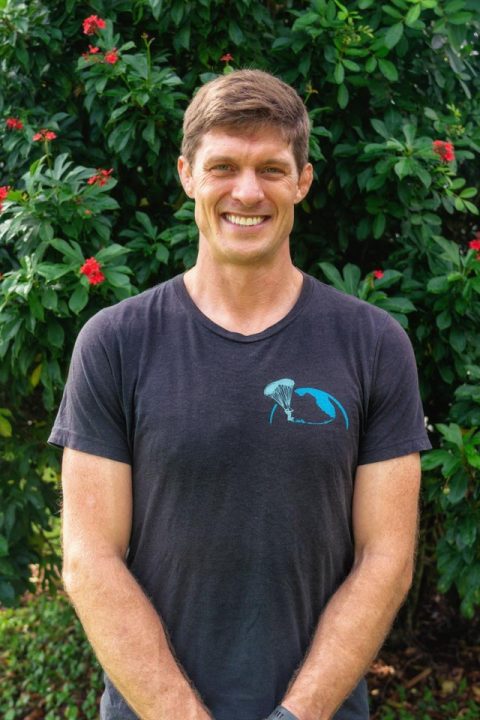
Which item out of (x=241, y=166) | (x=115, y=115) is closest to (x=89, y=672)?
(x=115, y=115)

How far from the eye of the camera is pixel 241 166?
2.17 m

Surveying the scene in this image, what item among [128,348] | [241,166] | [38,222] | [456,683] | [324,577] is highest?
[241,166]

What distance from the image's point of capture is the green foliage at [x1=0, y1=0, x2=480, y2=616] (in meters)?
3.13

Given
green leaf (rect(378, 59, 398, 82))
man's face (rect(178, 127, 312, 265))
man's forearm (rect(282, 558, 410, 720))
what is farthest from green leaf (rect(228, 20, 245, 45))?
man's forearm (rect(282, 558, 410, 720))

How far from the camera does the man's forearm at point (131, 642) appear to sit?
2.02m

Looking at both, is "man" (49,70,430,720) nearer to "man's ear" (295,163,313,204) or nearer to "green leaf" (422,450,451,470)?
"man's ear" (295,163,313,204)

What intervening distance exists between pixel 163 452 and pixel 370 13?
2.16 meters

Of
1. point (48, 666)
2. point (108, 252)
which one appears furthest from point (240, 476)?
point (48, 666)

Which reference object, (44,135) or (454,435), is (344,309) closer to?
(454,435)

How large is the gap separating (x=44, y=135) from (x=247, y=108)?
55.8 inches

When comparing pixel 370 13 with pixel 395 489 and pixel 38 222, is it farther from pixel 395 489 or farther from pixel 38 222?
pixel 395 489

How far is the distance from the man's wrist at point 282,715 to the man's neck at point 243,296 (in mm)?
889

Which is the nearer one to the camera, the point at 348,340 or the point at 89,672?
the point at 348,340

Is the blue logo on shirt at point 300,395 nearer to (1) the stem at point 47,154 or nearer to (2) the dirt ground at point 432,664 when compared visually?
(1) the stem at point 47,154
